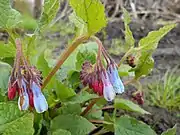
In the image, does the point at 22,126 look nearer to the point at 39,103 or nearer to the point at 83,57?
the point at 39,103

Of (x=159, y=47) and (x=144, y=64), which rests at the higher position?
(x=144, y=64)

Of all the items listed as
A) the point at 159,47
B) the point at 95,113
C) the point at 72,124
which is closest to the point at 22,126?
the point at 72,124

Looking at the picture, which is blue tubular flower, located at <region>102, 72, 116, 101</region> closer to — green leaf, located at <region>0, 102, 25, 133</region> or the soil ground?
green leaf, located at <region>0, 102, 25, 133</region>

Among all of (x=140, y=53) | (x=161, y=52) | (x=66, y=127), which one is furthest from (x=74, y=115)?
(x=161, y=52)

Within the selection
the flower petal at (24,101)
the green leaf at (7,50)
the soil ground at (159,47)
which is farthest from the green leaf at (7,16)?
the soil ground at (159,47)

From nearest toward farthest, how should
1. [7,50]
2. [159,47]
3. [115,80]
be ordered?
1. [115,80]
2. [7,50]
3. [159,47]

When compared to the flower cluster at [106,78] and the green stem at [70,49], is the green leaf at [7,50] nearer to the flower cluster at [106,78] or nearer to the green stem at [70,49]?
the green stem at [70,49]
